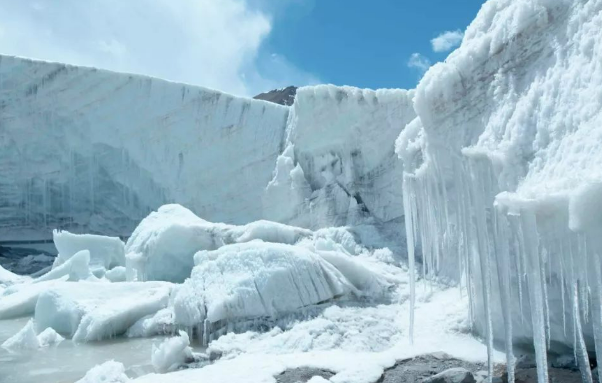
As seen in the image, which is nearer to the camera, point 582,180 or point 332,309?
point 582,180

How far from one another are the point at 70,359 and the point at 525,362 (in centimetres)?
648

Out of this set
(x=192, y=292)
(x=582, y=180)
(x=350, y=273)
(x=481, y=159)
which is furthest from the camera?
(x=350, y=273)

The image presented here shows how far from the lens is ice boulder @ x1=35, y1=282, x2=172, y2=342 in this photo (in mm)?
9867

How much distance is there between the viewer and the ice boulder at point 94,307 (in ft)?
32.4

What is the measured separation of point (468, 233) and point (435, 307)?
3150 mm

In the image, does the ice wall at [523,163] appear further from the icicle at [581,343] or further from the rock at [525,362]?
the rock at [525,362]

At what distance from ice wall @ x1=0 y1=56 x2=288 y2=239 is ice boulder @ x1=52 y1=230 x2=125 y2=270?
347 cm

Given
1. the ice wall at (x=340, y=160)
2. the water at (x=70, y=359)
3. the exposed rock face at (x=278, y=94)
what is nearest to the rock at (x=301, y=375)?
the water at (x=70, y=359)

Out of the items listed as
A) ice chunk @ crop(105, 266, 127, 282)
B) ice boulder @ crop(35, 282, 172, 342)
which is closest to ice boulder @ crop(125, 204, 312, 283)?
ice chunk @ crop(105, 266, 127, 282)

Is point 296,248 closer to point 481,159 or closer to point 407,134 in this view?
point 407,134

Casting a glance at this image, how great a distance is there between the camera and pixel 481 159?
5500mm

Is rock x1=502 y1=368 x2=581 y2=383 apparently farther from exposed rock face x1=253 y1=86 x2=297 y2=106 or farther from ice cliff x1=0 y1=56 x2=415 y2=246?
exposed rock face x1=253 y1=86 x2=297 y2=106

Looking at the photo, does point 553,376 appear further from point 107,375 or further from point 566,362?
point 107,375

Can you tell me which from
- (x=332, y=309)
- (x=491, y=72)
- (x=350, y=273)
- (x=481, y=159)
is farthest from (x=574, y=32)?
(x=350, y=273)
